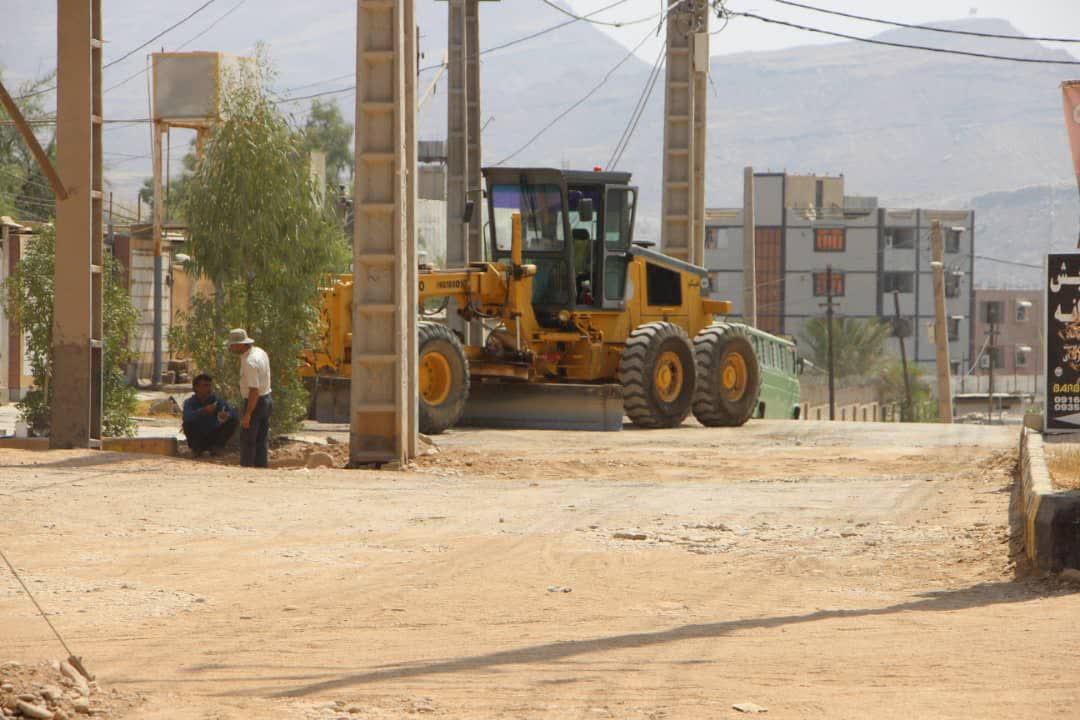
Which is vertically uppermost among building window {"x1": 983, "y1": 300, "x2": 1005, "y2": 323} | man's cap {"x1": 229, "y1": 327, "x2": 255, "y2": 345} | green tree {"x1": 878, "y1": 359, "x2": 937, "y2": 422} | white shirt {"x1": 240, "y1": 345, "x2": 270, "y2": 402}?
building window {"x1": 983, "y1": 300, "x2": 1005, "y2": 323}

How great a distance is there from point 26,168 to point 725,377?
4224 centimetres

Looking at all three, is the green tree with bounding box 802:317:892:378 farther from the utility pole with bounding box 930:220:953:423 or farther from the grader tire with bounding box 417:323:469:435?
the grader tire with bounding box 417:323:469:435

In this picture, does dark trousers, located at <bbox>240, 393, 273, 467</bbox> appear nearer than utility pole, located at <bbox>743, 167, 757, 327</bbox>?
Yes

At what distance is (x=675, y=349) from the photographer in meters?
25.2

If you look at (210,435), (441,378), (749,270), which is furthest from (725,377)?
(749,270)

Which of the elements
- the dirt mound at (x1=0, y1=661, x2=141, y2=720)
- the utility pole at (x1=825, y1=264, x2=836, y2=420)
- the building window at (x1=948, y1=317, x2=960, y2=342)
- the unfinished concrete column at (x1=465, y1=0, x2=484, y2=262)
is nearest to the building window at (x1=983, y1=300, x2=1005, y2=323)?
the building window at (x1=948, y1=317, x2=960, y2=342)

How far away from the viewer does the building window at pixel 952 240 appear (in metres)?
117

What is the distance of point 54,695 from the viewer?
6383 millimetres

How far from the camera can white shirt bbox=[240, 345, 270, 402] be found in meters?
17.0

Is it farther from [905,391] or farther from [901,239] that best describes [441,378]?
[901,239]

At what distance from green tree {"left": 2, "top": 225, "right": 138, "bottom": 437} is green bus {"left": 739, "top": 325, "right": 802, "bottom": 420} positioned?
46.4 feet

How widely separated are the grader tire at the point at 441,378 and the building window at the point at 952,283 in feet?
322

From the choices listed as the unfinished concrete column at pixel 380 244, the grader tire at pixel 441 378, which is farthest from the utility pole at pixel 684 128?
the unfinished concrete column at pixel 380 244

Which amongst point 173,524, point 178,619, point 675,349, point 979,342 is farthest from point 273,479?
point 979,342
